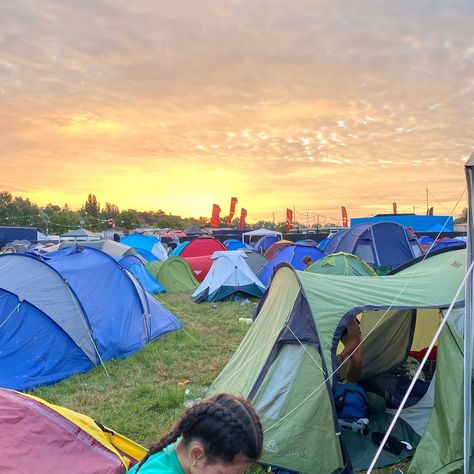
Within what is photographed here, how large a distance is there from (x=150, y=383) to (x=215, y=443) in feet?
13.7

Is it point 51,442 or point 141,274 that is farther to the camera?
point 141,274

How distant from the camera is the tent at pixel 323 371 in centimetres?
338

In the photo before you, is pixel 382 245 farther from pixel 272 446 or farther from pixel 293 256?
pixel 272 446

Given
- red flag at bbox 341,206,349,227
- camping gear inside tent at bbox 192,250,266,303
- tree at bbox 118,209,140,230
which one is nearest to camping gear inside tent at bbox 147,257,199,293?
camping gear inside tent at bbox 192,250,266,303

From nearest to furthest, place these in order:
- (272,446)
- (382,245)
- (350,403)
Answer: (272,446)
(350,403)
(382,245)

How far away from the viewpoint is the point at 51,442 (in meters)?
2.74


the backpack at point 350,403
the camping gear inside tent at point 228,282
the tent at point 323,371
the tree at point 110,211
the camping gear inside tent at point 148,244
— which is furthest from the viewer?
the tree at point 110,211

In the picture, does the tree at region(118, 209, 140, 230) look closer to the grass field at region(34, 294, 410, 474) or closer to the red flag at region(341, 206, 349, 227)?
the red flag at region(341, 206, 349, 227)

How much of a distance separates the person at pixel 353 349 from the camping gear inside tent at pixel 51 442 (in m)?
2.71

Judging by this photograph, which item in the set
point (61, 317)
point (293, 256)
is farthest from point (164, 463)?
point (293, 256)

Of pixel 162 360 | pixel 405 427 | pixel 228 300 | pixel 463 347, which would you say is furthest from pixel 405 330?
pixel 228 300

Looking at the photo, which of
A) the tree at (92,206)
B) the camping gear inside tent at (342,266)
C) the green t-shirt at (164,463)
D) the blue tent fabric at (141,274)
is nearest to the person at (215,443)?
the green t-shirt at (164,463)

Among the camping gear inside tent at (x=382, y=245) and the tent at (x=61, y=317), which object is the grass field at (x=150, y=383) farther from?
the camping gear inside tent at (x=382, y=245)

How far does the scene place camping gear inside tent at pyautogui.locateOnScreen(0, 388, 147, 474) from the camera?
2584mm
